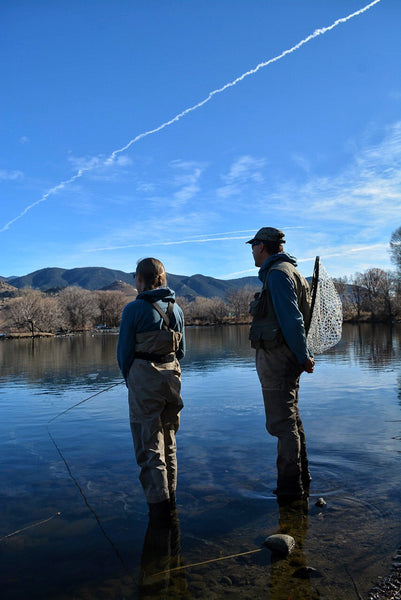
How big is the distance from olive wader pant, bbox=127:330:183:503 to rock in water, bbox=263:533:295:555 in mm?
1064

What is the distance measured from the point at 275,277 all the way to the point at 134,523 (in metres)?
2.75

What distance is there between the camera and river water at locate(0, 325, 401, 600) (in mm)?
3465

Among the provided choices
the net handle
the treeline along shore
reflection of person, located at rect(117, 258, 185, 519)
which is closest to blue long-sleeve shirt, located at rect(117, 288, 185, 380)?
reflection of person, located at rect(117, 258, 185, 519)

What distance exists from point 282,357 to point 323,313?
1.36 metres

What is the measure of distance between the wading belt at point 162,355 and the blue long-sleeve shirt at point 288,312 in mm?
1059

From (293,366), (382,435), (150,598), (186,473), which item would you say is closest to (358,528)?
(293,366)

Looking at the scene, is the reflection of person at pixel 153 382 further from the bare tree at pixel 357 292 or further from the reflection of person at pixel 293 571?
the bare tree at pixel 357 292

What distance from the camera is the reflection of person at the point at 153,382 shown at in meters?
4.43

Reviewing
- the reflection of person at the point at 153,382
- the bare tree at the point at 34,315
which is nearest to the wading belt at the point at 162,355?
the reflection of person at the point at 153,382

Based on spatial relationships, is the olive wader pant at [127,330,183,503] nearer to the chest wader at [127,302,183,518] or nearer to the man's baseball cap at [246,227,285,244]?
the chest wader at [127,302,183,518]

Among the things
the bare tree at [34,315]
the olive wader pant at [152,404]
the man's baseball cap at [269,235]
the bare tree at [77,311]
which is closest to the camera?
the olive wader pant at [152,404]

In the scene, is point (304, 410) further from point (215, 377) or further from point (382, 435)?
point (215, 377)

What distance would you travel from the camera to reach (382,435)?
7461mm

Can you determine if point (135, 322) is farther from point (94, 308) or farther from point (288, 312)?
point (94, 308)
